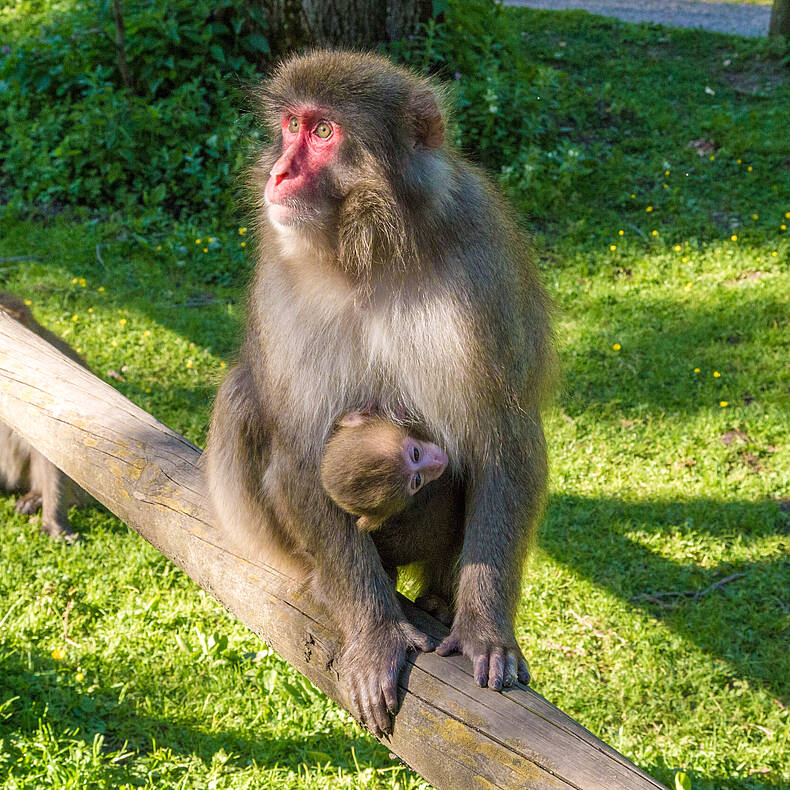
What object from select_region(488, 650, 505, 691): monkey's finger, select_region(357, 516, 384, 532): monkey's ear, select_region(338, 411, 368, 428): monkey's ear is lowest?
select_region(488, 650, 505, 691): monkey's finger

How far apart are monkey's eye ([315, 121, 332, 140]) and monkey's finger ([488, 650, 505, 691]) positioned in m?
1.50

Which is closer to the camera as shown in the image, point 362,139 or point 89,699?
point 362,139

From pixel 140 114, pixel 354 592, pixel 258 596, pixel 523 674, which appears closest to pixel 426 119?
pixel 354 592

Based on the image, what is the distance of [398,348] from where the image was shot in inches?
113

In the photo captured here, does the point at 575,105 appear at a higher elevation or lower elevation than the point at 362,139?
lower

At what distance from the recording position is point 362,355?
292 centimetres

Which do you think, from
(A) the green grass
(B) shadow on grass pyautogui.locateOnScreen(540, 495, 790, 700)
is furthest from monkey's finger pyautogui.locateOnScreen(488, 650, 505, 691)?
(B) shadow on grass pyautogui.locateOnScreen(540, 495, 790, 700)

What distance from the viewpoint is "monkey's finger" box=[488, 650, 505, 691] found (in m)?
2.50

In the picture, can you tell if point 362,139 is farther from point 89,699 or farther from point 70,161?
point 70,161

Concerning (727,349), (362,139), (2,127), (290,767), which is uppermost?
(362,139)

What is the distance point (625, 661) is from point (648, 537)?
0.84m

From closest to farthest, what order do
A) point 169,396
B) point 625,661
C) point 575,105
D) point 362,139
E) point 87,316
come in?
point 362,139 < point 625,661 < point 169,396 < point 87,316 < point 575,105

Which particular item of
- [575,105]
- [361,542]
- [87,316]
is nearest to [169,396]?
[87,316]

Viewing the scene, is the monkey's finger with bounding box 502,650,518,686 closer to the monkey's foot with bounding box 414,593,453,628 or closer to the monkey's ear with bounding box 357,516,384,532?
the monkey's foot with bounding box 414,593,453,628
